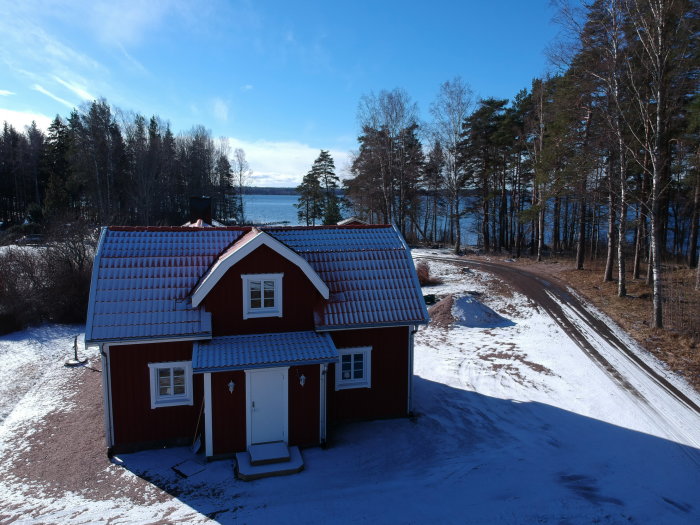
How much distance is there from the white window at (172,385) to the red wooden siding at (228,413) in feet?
3.21

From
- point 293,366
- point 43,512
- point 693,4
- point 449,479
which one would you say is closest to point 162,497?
point 43,512

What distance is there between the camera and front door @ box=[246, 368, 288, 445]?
1050cm

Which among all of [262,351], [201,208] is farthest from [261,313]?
[201,208]

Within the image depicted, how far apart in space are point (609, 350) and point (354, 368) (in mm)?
10624

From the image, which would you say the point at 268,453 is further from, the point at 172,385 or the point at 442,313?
the point at 442,313

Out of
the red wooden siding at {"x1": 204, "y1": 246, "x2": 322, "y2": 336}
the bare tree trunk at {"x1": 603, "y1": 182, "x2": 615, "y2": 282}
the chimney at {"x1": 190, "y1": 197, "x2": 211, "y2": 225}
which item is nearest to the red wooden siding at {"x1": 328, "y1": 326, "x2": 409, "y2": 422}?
the red wooden siding at {"x1": 204, "y1": 246, "x2": 322, "y2": 336}

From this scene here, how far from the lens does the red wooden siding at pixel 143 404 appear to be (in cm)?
1036

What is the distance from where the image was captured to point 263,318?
36.9ft

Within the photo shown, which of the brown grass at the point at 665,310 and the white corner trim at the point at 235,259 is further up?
the white corner trim at the point at 235,259

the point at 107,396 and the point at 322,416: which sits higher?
the point at 107,396

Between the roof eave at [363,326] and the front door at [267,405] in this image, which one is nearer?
the front door at [267,405]

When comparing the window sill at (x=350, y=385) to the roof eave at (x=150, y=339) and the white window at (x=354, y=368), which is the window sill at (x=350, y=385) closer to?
the white window at (x=354, y=368)

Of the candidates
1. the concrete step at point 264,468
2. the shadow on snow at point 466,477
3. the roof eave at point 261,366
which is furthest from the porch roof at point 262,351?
the shadow on snow at point 466,477

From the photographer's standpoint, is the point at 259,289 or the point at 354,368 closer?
the point at 259,289
